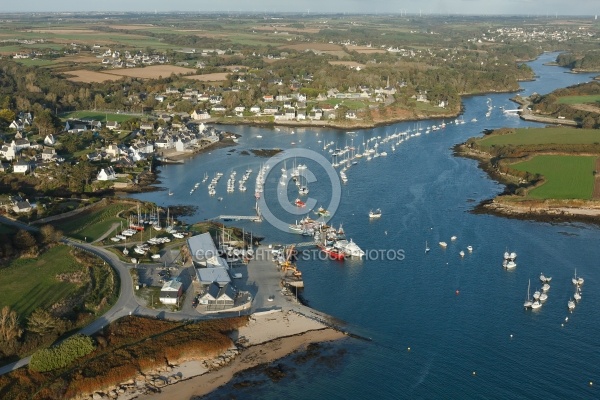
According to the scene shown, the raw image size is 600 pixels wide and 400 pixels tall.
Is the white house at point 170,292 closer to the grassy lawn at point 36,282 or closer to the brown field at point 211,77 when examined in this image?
the grassy lawn at point 36,282

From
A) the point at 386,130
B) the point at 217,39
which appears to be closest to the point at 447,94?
the point at 386,130

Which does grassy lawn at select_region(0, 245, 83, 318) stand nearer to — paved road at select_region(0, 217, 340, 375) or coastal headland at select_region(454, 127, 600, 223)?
paved road at select_region(0, 217, 340, 375)

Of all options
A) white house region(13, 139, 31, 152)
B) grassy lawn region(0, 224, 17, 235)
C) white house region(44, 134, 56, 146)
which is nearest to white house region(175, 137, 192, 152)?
white house region(44, 134, 56, 146)

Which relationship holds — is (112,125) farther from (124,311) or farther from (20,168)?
(124,311)

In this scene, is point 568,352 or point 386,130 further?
point 386,130

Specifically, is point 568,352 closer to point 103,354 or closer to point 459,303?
point 459,303

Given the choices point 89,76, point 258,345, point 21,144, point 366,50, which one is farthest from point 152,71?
point 258,345

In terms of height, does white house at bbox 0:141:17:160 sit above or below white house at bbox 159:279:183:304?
above
